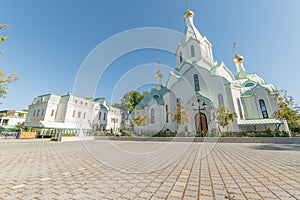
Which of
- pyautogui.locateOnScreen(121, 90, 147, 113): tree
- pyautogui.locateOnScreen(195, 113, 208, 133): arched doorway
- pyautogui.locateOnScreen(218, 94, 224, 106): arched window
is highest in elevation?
pyautogui.locateOnScreen(121, 90, 147, 113): tree

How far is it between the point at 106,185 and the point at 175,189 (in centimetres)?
136

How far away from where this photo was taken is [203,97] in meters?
18.2

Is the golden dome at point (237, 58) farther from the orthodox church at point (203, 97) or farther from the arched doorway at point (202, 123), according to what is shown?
the arched doorway at point (202, 123)

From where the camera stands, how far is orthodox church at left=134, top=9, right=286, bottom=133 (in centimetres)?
1739

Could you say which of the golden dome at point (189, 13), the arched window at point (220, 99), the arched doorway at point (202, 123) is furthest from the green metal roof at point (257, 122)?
the golden dome at point (189, 13)

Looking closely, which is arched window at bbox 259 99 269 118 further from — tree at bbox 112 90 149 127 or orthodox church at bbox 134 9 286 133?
tree at bbox 112 90 149 127

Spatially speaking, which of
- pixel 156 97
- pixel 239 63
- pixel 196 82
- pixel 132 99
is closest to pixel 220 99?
pixel 196 82

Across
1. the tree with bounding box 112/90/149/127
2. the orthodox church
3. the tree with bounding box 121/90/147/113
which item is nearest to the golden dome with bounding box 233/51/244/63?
the orthodox church

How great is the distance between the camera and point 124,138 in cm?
1794

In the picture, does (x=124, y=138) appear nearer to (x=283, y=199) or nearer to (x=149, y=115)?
(x=149, y=115)

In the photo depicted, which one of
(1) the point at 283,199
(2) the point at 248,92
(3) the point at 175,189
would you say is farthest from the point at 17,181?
(2) the point at 248,92

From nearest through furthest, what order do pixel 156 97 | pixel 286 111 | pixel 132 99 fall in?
pixel 286 111 < pixel 156 97 < pixel 132 99

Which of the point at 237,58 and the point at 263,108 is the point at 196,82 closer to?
the point at 263,108

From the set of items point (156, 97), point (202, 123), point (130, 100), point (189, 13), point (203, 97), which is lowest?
point (202, 123)
